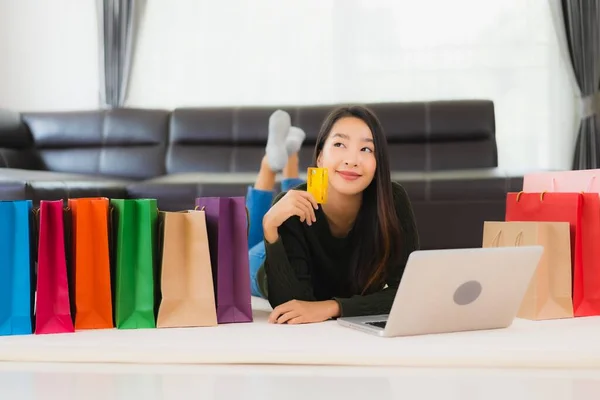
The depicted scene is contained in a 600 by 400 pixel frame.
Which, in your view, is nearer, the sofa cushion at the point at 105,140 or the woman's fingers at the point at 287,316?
the woman's fingers at the point at 287,316

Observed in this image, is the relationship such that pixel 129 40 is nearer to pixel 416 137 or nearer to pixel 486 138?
pixel 416 137

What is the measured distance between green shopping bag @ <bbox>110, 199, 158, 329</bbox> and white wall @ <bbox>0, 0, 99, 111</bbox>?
11.3 feet

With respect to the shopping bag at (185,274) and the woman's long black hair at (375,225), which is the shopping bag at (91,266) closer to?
the shopping bag at (185,274)

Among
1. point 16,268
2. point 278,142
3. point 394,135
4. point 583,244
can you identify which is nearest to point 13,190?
point 278,142

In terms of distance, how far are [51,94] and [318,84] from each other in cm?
172

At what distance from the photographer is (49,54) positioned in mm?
4777

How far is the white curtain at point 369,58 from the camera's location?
176 inches

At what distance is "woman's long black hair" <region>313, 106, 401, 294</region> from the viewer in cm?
169

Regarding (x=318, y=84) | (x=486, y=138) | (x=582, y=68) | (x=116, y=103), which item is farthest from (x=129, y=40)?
(x=582, y=68)

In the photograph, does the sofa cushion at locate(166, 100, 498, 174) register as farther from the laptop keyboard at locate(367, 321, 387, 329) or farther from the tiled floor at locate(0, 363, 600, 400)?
the tiled floor at locate(0, 363, 600, 400)

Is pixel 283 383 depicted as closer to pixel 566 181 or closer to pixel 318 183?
pixel 318 183

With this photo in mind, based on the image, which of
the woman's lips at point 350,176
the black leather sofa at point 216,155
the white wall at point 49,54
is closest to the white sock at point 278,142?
the black leather sofa at point 216,155

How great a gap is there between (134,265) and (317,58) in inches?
130

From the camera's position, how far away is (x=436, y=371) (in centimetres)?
116
